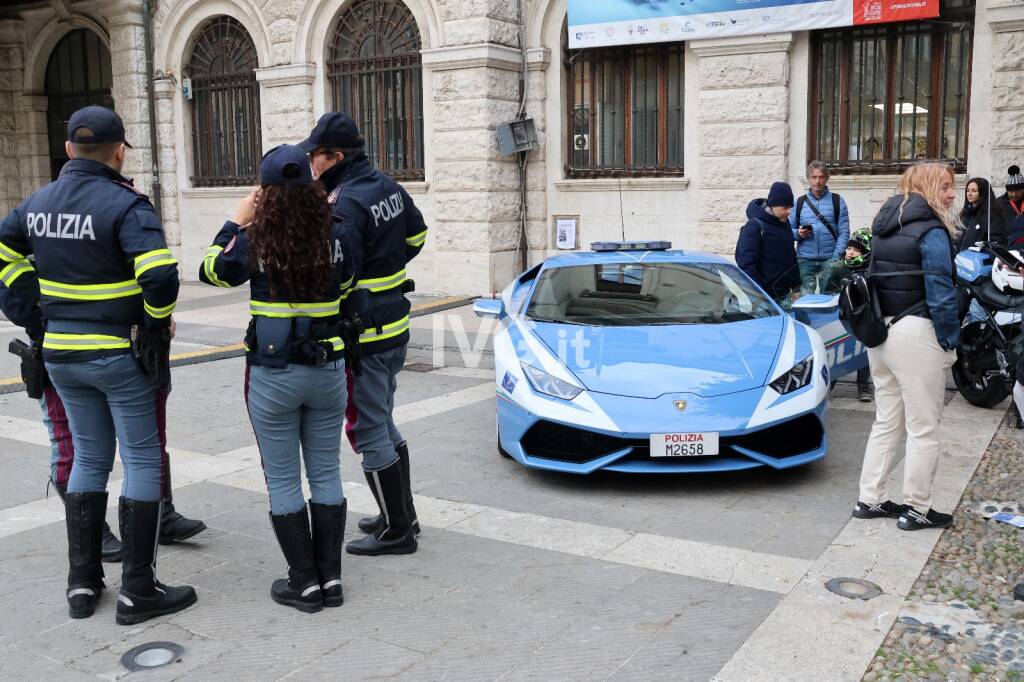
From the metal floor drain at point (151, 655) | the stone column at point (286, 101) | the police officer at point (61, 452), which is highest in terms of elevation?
the stone column at point (286, 101)

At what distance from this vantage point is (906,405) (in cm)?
498

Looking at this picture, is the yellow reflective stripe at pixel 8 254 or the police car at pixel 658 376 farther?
the police car at pixel 658 376

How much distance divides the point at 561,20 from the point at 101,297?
36.4 ft

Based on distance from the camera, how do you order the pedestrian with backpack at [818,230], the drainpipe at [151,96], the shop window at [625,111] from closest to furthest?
the pedestrian with backpack at [818,230]
the shop window at [625,111]
the drainpipe at [151,96]

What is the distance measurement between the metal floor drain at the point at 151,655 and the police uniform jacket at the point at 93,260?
3.59ft

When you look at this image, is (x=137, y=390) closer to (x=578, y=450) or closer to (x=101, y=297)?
(x=101, y=297)

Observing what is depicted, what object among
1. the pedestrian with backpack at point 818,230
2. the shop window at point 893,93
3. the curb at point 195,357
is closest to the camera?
the curb at point 195,357

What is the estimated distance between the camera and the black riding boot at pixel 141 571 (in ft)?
12.9

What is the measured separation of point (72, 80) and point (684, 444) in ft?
58.4

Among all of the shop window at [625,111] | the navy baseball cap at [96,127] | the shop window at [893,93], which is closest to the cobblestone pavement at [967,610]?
the navy baseball cap at [96,127]

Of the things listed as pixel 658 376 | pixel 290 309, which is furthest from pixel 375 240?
pixel 658 376

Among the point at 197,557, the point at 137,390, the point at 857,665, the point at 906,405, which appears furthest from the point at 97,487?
the point at 906,405

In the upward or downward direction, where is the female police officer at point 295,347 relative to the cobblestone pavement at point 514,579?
upward

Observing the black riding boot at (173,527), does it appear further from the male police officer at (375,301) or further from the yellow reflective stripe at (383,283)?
the yellow reflective stripe at (383,283)
